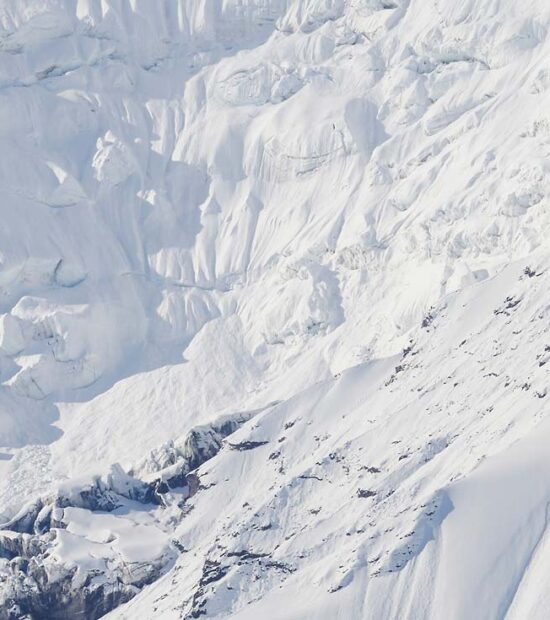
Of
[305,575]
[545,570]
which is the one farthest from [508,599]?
[305,575]

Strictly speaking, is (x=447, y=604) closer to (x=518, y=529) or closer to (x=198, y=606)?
(x=518, y=529)

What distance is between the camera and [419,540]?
19638 centimetres

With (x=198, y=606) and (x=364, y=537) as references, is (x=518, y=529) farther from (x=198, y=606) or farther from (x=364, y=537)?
(x=198, y=606)

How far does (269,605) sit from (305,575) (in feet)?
14.5

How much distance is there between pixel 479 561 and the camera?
193500mm

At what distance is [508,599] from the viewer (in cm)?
19000

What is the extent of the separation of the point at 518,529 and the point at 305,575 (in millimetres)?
19018

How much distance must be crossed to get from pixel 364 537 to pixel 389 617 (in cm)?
899

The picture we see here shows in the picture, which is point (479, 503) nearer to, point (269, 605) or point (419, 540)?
point (419, 540)

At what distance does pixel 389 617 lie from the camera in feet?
631

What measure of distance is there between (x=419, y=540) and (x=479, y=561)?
19.2ft

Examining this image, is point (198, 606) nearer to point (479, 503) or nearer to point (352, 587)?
point (352, 587)

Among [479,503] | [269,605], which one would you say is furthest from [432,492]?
[269,605]

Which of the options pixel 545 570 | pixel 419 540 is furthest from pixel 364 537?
pixel 545 570
